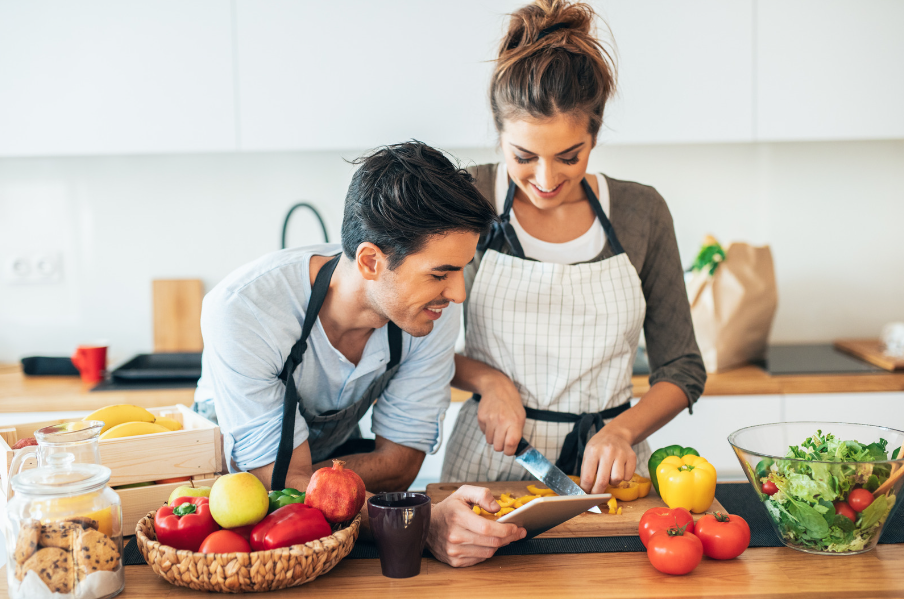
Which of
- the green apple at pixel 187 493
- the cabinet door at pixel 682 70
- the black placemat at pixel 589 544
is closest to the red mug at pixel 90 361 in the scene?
the black placemat at pixel 589 544

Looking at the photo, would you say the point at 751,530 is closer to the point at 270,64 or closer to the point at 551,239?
the point at 551,239

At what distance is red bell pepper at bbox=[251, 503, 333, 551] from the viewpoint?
3.13 feet

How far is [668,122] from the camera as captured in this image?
93.9 inches

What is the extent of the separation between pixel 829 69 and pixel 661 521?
1.88m

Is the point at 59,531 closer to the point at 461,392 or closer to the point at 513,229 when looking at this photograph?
the point at 513,229

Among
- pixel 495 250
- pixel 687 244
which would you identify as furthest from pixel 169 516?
pixel 687 244

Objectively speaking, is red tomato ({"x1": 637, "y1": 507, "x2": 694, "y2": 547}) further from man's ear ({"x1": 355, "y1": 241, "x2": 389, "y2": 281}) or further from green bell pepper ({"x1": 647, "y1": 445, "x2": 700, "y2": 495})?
man's ear ({"x1": 355, "y1": 241, "x2": 389, "y2": 281})

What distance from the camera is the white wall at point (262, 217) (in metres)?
2.73

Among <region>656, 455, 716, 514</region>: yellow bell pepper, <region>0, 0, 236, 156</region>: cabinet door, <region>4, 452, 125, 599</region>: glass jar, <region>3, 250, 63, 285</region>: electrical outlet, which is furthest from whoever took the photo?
<region>3, 250, 63, 285</region>: electrical outlet

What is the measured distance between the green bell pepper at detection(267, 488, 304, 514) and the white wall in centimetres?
180

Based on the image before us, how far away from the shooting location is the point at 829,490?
100 cm

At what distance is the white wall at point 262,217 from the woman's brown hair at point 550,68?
131 cm

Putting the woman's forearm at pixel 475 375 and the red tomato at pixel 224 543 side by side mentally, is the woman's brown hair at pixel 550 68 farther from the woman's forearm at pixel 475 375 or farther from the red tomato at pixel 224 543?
the red tomato at pixel 224 543

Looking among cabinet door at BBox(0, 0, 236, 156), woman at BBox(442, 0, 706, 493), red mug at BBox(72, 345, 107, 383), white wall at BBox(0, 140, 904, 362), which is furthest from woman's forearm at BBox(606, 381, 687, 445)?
red mug at BBox(72, 345, 107, 383)
